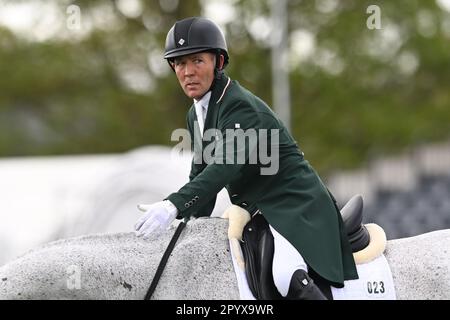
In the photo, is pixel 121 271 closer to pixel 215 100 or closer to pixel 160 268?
pixel 160 268

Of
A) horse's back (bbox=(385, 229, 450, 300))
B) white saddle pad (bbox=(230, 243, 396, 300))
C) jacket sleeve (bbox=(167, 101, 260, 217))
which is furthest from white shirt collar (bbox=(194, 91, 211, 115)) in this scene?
horse's back (bbox=(385, 229, 450, 300))

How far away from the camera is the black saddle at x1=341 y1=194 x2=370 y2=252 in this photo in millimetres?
3717

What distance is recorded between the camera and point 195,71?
11.3 feet

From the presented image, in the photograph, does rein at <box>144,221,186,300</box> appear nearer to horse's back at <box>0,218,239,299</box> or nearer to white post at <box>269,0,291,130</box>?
horse's back at <box>0,218,239,299</box>

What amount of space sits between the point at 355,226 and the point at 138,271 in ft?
3.16

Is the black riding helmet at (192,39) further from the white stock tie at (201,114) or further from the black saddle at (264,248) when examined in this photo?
the black saddle at (264,248)

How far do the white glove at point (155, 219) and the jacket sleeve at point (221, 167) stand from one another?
0.05 meters

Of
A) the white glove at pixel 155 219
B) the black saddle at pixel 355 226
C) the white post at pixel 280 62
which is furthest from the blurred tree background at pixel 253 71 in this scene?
the white glove at pixel 155 219

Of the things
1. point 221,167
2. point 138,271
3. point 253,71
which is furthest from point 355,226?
point 253,71

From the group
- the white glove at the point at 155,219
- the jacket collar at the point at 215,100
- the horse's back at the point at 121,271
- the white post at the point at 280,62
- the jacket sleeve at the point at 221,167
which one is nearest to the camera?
the white glove at the point at 155,219

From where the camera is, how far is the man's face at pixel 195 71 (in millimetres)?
3453

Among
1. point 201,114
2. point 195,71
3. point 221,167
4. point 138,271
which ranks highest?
point 195,71

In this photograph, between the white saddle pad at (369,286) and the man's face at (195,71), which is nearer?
the man's face at (195,71)

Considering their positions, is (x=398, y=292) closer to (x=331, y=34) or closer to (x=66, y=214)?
(x=66, y=214)
